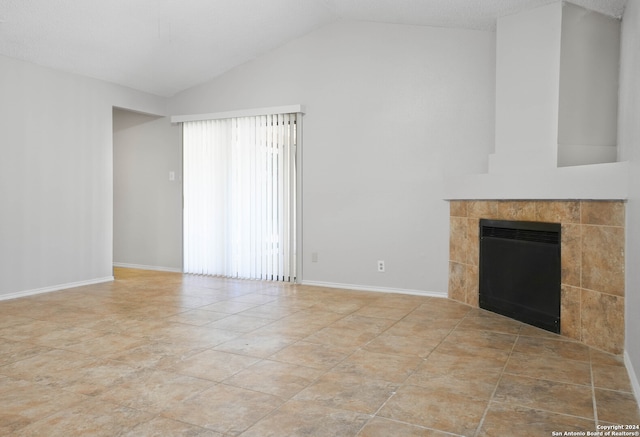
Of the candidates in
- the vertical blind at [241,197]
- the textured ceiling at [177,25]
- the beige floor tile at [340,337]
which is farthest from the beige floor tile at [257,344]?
the textured ceiling at [177,25]

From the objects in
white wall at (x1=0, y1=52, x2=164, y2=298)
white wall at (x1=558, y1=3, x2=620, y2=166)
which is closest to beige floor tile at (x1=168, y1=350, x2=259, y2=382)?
white wall at (x1=558, y1=3, x2=620, y2=166)

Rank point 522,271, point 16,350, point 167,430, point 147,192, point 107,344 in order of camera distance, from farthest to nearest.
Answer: point 147,192
point 522,271
point 107,344
point 16,350
point 167,430

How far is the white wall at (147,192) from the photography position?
21.2ft

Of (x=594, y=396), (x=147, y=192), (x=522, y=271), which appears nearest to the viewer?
(x=594, y=396)

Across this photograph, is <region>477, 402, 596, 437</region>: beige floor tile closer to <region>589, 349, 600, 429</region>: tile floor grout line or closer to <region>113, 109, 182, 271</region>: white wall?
<region>589, 349, 600, 429</region>: tile floor grout line

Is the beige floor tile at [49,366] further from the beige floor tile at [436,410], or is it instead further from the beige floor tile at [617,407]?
the beige floor tile at [617,407]

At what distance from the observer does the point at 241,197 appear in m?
5.92

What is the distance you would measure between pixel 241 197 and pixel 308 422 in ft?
13.5

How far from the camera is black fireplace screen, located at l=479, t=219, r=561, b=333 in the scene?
11.7 ft

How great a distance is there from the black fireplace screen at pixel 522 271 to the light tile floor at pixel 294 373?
16cm

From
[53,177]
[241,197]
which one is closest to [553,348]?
[241,197]

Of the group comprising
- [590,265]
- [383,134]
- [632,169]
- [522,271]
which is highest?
[383,134]

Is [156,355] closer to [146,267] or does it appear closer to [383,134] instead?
[383,134]

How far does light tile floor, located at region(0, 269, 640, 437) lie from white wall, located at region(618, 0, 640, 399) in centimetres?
25
